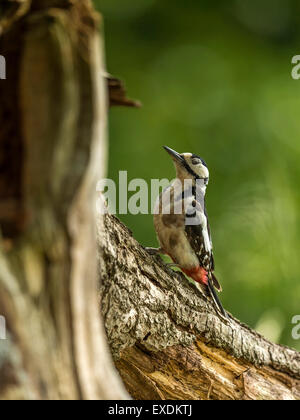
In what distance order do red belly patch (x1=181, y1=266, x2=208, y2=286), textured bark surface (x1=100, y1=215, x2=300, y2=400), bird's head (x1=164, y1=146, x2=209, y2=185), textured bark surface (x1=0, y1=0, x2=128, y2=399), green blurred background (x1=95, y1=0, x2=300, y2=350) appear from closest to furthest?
textured bark surface (x1=0, y1=0, x2=128, y2=399)
textured bark surface (x1=100, y1=215, x2=300, y2=400)
red belly patch (x1=181, y1=266, x2=208, y2=286)
bird's head (x1=164, y1=146, x2=209, y2=185)
green blurred background (x1=95, y1=0, x2=300, y2=350)

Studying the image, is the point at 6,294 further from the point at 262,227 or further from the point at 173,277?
the point at 262,227

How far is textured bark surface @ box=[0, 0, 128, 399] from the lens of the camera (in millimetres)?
1202

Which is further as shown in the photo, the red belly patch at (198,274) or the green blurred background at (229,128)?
the green blurred background at (229,128)

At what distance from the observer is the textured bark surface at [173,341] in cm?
214

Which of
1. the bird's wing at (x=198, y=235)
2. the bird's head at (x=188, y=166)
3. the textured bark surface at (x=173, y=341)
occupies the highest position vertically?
the bird's head at (x=188, y=166)

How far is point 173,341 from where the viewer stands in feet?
7.66

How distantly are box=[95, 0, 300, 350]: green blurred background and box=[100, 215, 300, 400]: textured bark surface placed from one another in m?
1.28

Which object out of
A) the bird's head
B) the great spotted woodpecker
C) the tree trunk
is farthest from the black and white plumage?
the tree trunk

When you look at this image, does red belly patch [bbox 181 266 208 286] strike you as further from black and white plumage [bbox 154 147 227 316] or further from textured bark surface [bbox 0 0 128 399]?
textured bark surface [bbox 0 0 128 399]

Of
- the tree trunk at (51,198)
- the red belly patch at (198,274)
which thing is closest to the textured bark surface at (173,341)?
the red belly patch at (198,274)

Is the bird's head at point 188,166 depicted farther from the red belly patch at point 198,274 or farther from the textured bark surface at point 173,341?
the textured bark surface at point 173,341

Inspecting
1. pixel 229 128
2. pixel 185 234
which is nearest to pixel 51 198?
pixel 185 234

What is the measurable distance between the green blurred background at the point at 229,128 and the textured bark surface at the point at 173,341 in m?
1.28

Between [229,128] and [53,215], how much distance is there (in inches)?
176
